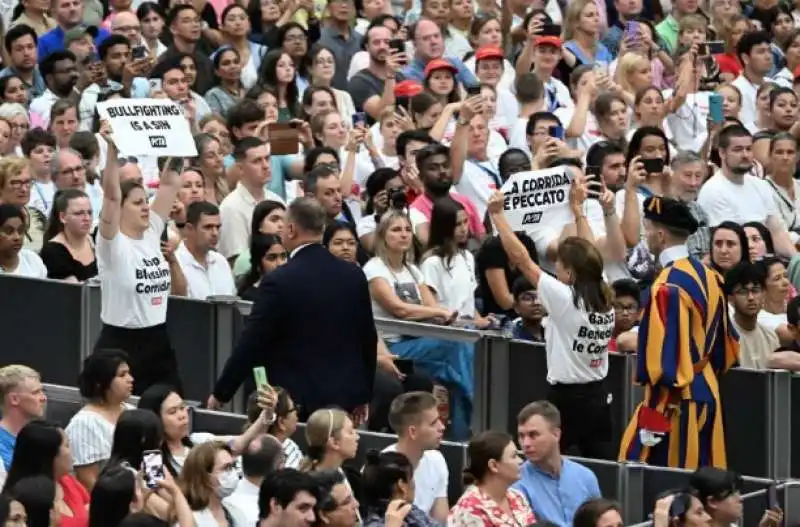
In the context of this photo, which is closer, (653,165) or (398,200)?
(398,200)

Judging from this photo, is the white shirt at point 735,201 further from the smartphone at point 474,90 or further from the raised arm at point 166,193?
the raised arm at point 166,193

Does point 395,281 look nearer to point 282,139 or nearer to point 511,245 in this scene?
point 511,245

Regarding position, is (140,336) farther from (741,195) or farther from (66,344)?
(741,195)

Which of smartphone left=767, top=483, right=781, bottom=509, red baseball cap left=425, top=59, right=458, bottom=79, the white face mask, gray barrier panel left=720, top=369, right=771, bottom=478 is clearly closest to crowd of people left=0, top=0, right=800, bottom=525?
the white face mask

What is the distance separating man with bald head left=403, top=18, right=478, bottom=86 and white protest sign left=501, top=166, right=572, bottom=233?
15.6 ft

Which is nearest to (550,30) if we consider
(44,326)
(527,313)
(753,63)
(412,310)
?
(753,63)

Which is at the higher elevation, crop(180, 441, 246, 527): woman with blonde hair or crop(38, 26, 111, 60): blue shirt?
crop(38, 26, 111, 60): blue shirt

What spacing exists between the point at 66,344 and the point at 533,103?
5199mm

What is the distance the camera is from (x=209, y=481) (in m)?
12.2

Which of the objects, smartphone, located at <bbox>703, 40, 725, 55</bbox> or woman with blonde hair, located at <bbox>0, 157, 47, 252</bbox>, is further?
smartphone, located at <bbox>703, 40, 725, 55</bbox>

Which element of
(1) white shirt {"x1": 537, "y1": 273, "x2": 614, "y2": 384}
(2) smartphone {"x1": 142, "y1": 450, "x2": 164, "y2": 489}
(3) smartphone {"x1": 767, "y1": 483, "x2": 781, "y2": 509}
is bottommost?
(3) smartphone {"x1": 767, "y1": 483, "x2": 781, "y2": 509}

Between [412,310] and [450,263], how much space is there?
0.63 meters

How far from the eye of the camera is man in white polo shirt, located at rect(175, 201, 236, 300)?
16.0 m

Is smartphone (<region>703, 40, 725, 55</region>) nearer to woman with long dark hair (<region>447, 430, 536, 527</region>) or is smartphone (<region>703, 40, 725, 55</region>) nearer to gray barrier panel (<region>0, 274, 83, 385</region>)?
gray barrier panel (<region>0, 274, 83, 385</region>)
